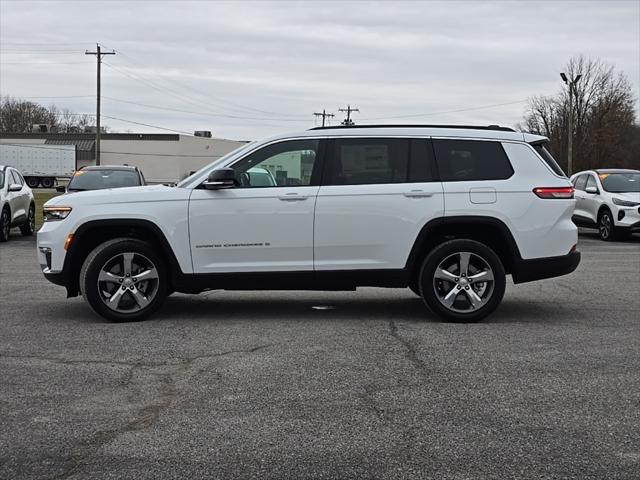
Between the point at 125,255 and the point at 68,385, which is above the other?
the point at 125,255

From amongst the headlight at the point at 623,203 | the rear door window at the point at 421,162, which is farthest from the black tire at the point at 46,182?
A: the rear door window at the point at 421,162

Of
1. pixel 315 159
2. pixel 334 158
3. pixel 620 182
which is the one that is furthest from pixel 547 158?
pixel 620 182

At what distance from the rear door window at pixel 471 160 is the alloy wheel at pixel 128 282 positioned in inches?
117

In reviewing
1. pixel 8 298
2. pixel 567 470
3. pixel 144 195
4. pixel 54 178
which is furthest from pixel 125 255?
pixel 54 178

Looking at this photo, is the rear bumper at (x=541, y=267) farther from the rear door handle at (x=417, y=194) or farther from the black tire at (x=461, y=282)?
the rear door handle at (x=417, y=194)

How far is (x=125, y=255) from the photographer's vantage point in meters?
7.83

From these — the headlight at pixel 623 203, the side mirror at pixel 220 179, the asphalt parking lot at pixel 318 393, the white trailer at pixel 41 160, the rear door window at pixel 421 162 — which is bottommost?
the asphalt parking lot at pixel 318 393

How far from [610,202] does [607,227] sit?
596 mm

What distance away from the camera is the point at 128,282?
311 inches

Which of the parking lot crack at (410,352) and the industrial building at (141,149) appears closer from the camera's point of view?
the parking lot crack at (410,352)

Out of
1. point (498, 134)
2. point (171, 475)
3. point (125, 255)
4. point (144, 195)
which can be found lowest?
point (171, 475)

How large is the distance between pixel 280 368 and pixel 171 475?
2167mm

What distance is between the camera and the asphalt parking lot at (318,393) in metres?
4.13

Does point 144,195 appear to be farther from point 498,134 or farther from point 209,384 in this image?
point 498,134
